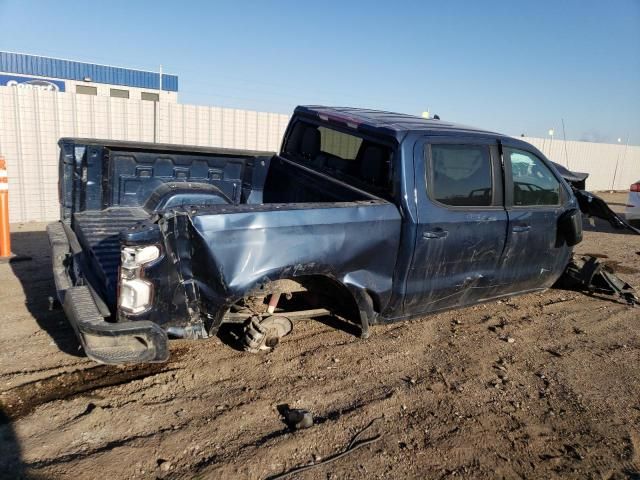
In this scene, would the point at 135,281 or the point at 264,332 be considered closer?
the point at 135,281

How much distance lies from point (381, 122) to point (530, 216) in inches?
62.8

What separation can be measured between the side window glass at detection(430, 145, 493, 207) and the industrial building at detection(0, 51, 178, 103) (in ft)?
75.7

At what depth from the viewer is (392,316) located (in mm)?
3883

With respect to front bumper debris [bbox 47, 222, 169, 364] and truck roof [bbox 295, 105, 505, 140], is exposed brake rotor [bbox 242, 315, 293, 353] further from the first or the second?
truck roof [bbox 295, 105, 505, 140]

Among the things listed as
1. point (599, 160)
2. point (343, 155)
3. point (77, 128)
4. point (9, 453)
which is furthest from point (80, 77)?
point (9, 453)

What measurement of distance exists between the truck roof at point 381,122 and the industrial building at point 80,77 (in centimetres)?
2179

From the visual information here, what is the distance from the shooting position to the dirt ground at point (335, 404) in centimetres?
262

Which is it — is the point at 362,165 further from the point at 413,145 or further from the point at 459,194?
the point at 459,194

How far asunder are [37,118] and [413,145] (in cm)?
724

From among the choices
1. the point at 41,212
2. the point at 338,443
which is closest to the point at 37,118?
the point at 41,212

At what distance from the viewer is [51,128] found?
27.9 ft

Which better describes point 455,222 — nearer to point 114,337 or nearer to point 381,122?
point 381,122

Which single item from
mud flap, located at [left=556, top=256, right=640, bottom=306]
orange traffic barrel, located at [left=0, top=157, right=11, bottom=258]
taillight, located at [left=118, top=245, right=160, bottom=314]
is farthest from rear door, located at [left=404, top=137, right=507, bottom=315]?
orange traffic barrel, located at [left=0, top=157, right=11, bottom=258]

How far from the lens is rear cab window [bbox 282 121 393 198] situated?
→ 387cm
